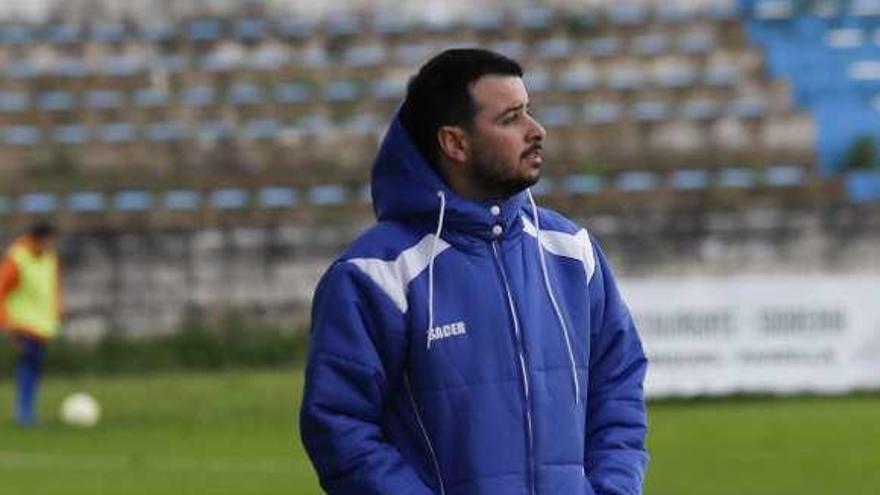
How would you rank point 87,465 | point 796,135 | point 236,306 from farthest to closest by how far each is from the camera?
1. point 796,135
2. point 236,306
3. point 87,465

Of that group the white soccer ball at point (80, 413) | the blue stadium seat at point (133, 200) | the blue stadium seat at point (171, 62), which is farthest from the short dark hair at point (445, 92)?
the blue stadium seat at point (171, 62)

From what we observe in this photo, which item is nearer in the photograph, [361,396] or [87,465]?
[361,396]

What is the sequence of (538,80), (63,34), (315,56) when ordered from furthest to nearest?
(63,34) < (315,56) < (538,80)

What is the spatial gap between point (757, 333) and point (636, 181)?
10024 mm

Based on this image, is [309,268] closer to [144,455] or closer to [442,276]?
[144,455]

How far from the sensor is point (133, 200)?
109 ft

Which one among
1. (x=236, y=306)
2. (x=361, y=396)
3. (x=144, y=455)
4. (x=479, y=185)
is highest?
(x=479, y=185)

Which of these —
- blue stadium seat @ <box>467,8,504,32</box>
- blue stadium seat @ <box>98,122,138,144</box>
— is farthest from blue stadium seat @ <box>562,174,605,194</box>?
blue stadium seat @ <box>98,122,138,144</box>

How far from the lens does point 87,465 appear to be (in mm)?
18109

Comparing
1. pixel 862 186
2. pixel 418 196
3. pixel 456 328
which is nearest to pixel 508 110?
pixel 418 196

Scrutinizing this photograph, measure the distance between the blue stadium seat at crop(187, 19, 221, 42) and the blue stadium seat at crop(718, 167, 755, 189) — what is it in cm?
944

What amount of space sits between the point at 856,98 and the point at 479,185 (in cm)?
3139

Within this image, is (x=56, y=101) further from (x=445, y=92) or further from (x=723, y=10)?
(x=445, y=92)

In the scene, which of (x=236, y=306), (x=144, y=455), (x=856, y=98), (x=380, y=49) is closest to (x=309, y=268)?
(x=236, y=306)
